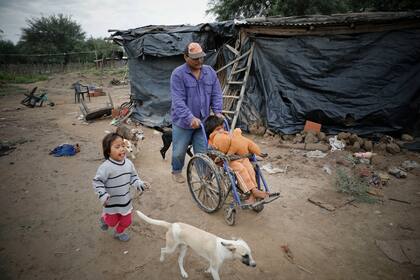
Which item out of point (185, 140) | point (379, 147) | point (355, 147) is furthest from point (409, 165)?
point (185, 140)

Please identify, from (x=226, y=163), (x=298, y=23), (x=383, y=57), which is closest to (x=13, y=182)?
(x=226, y=163)

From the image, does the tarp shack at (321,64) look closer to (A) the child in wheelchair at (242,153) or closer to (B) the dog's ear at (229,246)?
(A) the child in wheelchair at (242,153)

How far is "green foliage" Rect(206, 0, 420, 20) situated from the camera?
43.3 ft

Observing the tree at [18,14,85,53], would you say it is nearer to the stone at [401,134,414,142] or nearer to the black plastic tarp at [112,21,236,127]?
the black plastic tarp at [112,21,236,127]

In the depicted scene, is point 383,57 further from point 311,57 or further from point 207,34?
point 207,34

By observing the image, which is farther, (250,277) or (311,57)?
(311,57)

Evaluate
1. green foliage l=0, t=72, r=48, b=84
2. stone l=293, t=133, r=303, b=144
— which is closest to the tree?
green foliage l=0, t=72, r=48, b=84

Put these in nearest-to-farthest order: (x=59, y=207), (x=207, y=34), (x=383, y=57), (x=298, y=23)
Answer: (x=59, y=207) → (x=383, y=57) → (x=298, y=23) → (x=207, y=34)

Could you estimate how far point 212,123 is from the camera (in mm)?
3227

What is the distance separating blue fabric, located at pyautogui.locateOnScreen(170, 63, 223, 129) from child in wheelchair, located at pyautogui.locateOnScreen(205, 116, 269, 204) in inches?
19.6

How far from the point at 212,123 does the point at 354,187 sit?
2.51 metres

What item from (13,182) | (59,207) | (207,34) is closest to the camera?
(59,207)

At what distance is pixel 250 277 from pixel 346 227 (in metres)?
1.53

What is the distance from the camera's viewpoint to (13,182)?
4.35 metres
